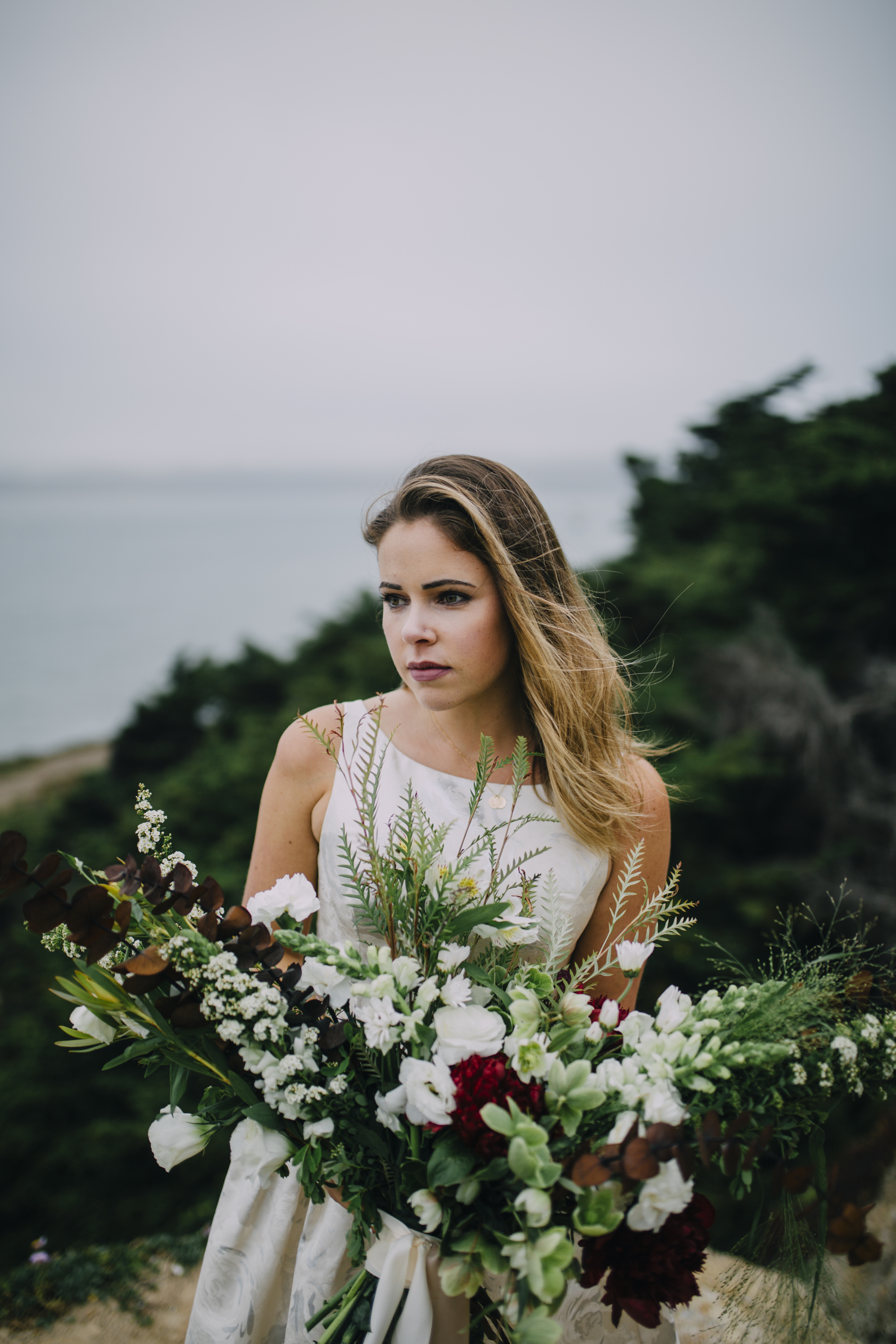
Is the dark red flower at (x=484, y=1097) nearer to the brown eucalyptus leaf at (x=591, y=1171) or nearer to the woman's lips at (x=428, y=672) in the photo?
the brown eucalyptus leaf at (x=591, y=1171)

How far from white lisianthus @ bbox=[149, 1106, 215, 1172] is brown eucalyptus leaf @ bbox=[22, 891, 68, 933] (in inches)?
14.9

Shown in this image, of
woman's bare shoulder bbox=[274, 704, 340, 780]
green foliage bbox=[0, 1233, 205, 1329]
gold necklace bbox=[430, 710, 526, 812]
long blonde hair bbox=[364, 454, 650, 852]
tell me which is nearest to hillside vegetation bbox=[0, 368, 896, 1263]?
green foliage bbox=[0, 1233, 205, 1329]

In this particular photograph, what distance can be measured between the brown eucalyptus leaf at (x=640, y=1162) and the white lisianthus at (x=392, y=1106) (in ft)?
1.07

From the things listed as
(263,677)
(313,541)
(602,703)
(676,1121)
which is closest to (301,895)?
(676,1121)

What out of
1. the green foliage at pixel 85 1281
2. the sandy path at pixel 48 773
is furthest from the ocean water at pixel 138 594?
the green foliage at pixel 85 1281

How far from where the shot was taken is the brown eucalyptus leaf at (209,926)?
1.28m

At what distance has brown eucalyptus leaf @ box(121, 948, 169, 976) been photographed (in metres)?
1.21

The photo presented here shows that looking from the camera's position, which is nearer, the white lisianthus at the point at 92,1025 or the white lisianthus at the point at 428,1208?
the white lisianthus at the point at 428,1208

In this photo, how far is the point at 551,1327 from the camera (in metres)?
1.07

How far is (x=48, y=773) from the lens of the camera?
492 inches

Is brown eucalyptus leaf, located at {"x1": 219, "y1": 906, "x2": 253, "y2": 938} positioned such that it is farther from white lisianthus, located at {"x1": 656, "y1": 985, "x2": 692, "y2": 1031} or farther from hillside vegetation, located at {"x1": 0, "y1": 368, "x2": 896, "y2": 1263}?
hillside vegetation, located at {"x1": 0, "y1": 368, "x2": 896, "y2": 1263}

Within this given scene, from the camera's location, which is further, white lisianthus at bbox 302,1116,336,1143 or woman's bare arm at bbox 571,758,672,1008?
woman's bare arm at bbox 571,758,672,1008

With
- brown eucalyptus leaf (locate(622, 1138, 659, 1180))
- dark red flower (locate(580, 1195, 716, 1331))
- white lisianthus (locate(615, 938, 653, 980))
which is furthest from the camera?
white lisianthus (locate(615, 938, 653, 980))

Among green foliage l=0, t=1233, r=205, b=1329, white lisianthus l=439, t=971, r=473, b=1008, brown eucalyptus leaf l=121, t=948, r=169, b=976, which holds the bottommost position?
green foliage l=0, t=1233, r=205, b=1329
